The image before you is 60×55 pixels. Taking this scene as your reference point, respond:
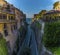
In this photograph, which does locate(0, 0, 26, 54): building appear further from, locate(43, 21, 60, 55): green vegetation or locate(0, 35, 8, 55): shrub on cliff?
locate(43, 21, 60, 55): green vegetation

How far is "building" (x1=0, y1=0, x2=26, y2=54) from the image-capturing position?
1.76m

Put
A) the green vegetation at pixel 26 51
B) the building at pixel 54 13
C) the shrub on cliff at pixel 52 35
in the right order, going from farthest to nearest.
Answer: the green vegetation at pixel 26 51 < the shrub on cliff at pixel 52 35 < the building at pixel 54 13

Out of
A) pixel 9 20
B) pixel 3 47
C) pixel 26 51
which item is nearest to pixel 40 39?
pixel 26 51

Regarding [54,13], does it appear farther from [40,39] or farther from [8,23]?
[40,39]

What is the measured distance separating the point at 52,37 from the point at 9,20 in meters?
0.44

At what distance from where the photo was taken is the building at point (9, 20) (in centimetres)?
176

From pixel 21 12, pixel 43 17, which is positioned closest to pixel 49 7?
pixel 43 17

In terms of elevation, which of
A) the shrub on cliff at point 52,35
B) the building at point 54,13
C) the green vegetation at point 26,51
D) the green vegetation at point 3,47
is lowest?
the green vegetation at point 26,51

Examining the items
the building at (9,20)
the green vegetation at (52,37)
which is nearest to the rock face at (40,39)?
the green vegetation at (52,37)

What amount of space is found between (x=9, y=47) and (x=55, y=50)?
19.9 inches

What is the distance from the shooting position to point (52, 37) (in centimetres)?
202

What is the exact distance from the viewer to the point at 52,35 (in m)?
2.00

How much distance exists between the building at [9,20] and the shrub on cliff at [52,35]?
271 mm

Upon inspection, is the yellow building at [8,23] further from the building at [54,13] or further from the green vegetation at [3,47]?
the building at [54,13]
